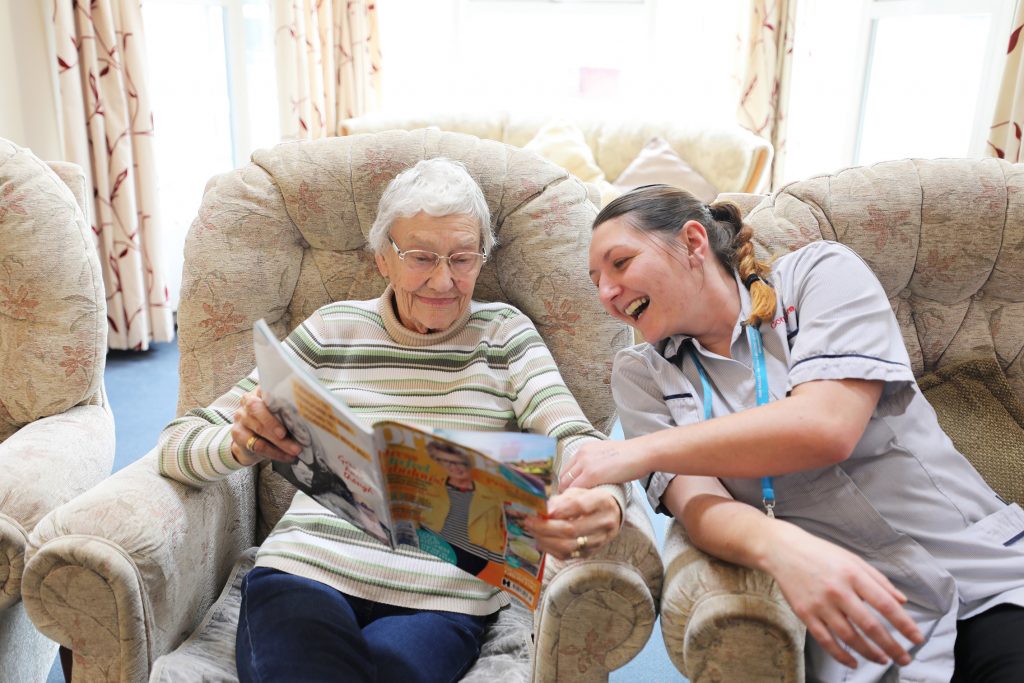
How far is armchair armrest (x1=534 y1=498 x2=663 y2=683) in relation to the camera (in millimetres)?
1096

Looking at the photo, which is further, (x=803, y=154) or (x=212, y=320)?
(x=803, y=154)

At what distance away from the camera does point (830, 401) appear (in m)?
1.07

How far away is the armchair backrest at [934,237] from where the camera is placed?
1.55 m

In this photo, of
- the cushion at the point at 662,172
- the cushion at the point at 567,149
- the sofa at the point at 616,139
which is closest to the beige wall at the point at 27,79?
the sofa at the point at 616,139

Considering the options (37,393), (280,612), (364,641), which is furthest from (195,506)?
(37,393)

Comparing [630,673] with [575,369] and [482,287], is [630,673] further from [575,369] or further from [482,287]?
[482,287]

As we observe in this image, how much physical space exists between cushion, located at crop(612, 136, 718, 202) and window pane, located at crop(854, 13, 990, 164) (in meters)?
0.87

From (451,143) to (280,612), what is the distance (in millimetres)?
967

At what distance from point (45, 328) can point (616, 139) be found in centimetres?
293

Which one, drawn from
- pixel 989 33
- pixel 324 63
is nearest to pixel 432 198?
pixel 989 33

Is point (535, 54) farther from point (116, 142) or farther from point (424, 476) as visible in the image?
point (424, 476)

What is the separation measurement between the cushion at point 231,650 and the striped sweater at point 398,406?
0.05 metres

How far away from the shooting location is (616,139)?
155 inches

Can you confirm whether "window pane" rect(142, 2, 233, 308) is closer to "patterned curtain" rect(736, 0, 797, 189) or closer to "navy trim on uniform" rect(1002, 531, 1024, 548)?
"patterned curtain" rect(736, 0, 797, 189)
